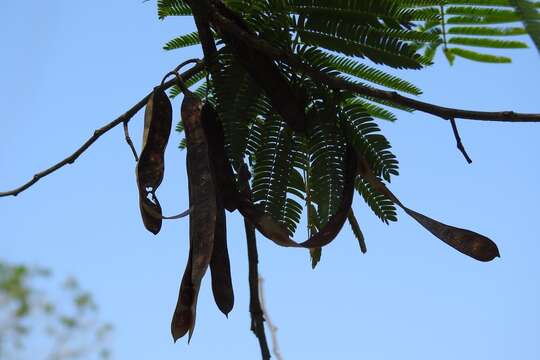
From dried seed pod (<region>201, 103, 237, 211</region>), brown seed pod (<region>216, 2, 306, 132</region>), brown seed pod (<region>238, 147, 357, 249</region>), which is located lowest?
brown seed pod (<region>238, 147, 357, 249</region>)

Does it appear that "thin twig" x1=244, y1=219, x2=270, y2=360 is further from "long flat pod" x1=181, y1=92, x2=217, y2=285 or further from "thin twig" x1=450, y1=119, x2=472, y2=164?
"thin twig" x1=450, y1=119, x2=472, y2=164

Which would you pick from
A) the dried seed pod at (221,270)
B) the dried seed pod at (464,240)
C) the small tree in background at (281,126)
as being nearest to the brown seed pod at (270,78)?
the small tree in background at (281,126)

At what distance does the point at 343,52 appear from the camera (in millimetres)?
1847

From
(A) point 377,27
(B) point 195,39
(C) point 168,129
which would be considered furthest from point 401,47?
(B) point 195,39

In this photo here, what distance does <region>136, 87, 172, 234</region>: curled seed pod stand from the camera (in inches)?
68.2

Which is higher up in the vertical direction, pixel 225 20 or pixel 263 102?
pixel 225 20

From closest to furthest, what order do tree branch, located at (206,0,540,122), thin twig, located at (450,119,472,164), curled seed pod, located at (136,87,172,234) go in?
tree branch, located at (206,0,540,122)
thin twig, located at (450,119,472,164)
curled seed pod, located at (136,87,172,234)

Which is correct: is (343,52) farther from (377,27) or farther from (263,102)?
(263,102)

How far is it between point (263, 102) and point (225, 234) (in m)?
0.39

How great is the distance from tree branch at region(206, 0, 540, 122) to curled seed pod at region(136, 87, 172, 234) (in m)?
→ 0.24

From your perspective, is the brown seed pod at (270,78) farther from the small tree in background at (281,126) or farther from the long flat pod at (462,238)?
the long flat pod at (462,238)

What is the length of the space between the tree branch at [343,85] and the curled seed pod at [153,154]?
0.77 feet

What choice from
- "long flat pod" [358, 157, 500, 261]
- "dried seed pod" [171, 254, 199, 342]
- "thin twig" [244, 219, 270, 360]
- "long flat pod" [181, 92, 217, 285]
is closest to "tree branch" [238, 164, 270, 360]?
"thin twig" [244, 219, 270, 360]

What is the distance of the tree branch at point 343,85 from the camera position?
4.54 feet
